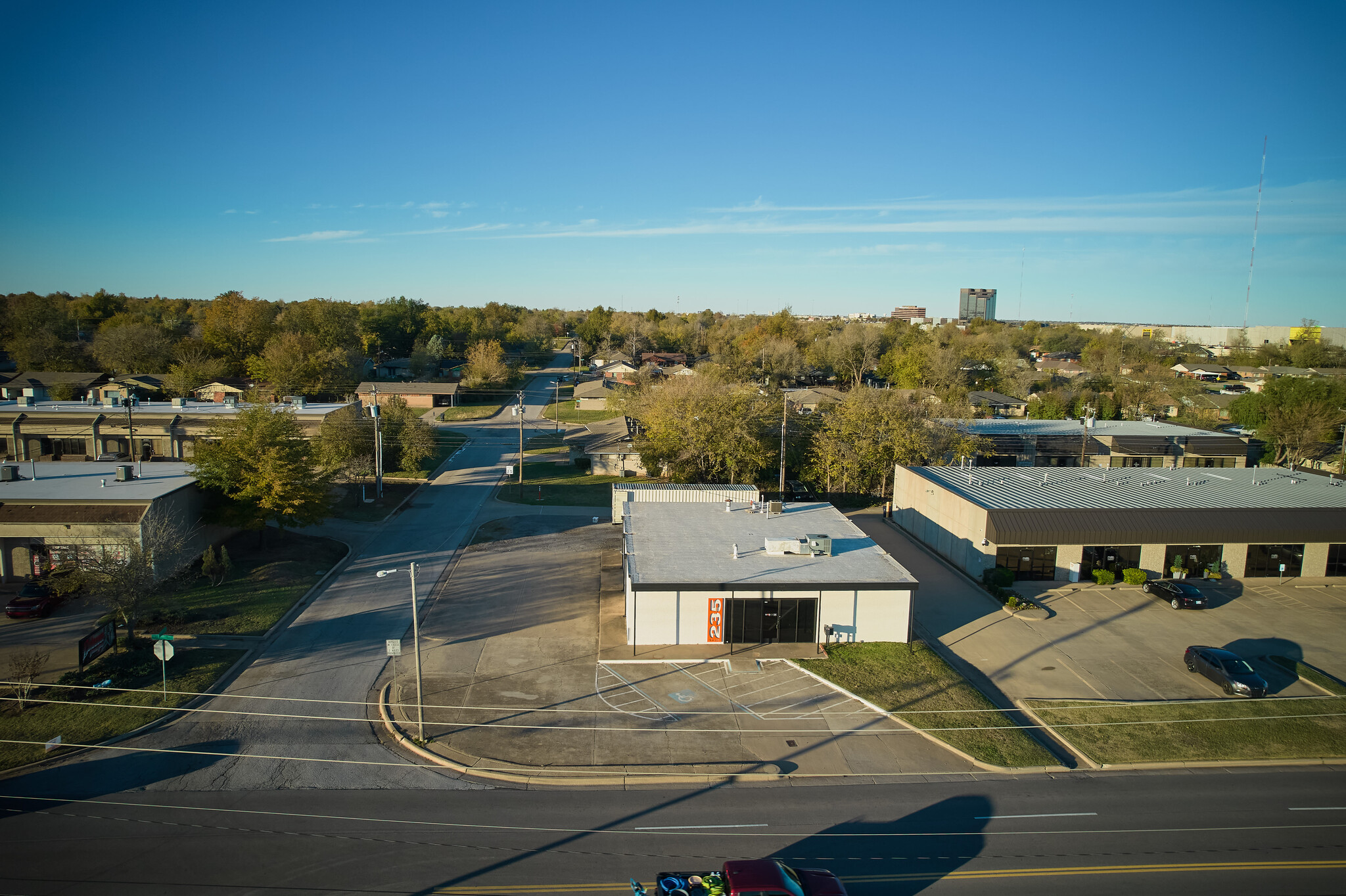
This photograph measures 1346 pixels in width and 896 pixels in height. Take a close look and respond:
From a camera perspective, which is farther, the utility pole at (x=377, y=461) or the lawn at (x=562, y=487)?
the lawn at (x=562, y=487)

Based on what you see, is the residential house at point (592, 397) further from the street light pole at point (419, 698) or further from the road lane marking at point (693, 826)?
the road lane marking at point (693, 826)

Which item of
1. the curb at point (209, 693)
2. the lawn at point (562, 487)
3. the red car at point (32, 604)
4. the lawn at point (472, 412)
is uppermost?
the lawn at point (472, 412)

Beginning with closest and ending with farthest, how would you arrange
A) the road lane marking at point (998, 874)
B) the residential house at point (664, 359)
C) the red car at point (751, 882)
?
the red car at point (751, 882), the road lane marking at point (998, 874), the residential house at point (664, 359)

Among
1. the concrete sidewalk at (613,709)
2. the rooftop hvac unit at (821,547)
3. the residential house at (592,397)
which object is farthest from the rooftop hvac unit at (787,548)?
the residential house at (592,397)

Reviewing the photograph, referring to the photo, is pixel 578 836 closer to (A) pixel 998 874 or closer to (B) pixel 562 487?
(A) pixel 998 874

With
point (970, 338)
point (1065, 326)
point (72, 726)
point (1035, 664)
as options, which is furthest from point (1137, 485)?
point (1065, 326)

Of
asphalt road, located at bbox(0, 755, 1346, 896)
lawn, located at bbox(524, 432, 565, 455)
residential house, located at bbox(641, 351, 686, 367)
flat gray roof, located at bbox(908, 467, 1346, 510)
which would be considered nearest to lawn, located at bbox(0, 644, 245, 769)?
asphalt road, located at bbox(0, 755, 1346, 896)

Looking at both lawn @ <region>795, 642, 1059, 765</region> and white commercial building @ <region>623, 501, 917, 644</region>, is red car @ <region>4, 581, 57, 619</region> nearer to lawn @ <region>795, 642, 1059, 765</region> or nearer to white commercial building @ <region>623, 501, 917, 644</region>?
white commercial building @ <region>623, 501, 917, 644</region>
